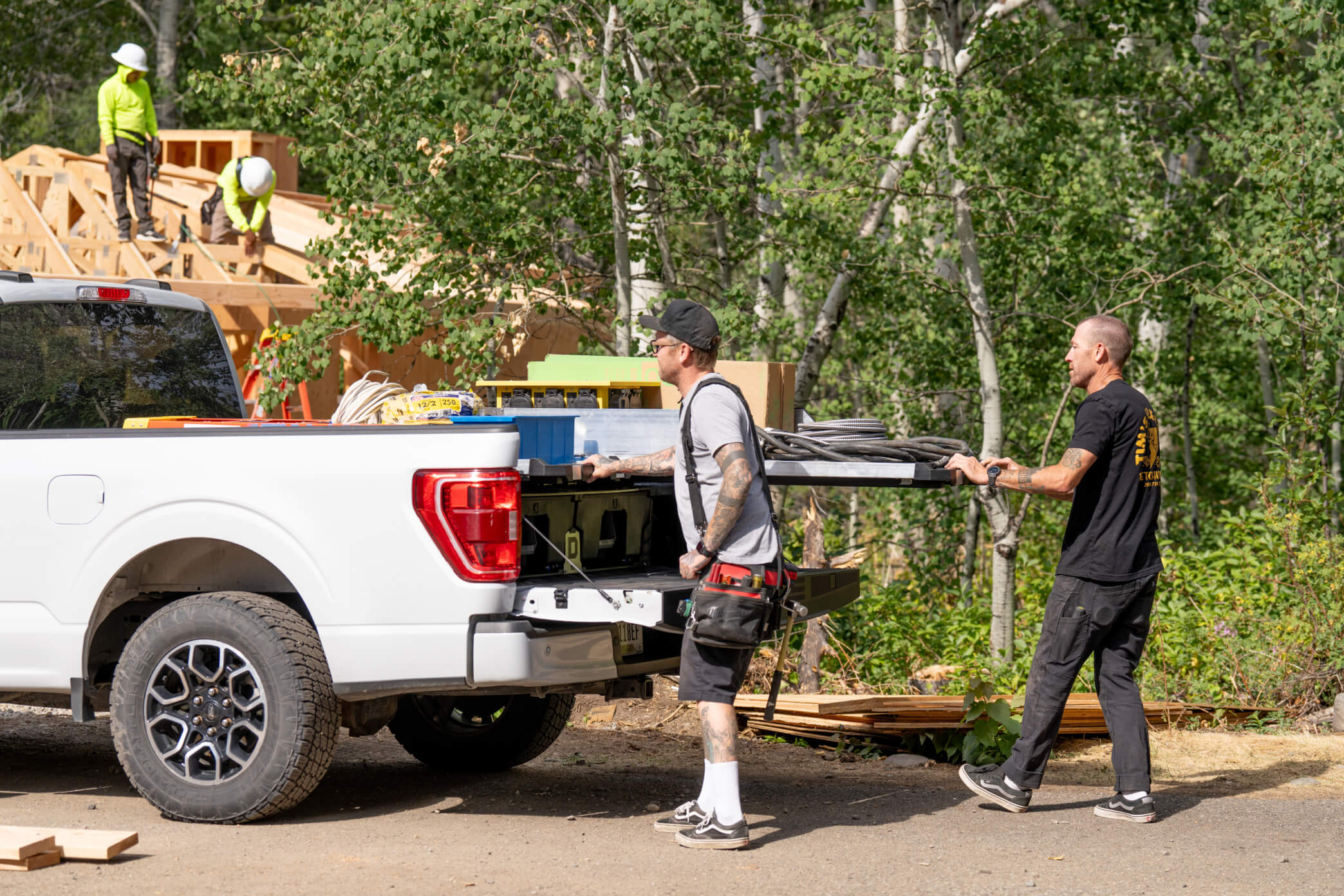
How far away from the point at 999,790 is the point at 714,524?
186 cm

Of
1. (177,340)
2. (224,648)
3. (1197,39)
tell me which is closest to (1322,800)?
(224,648)

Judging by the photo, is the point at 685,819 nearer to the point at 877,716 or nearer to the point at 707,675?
the point at 707,675

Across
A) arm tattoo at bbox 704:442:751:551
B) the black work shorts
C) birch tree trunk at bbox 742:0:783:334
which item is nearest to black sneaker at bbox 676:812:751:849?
the black work shorts

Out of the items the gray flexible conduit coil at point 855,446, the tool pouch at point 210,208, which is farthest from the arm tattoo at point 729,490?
the tool pouch at point 210,208

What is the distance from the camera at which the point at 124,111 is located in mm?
15062

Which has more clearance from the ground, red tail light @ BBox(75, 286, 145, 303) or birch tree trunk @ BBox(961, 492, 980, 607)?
red tail light @ BBox(75, 286, 145, 303)

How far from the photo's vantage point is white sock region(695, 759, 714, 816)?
5.67 meters

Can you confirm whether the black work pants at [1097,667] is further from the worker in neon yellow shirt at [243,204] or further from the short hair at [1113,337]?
the worker in neon yellow shirt at [243,204]

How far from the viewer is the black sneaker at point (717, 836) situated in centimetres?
562

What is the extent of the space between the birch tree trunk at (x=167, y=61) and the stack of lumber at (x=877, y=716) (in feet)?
61.1

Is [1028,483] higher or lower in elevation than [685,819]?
higher

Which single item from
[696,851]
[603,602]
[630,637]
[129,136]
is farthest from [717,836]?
[129,136]

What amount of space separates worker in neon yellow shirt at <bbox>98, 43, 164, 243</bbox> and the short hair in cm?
1084

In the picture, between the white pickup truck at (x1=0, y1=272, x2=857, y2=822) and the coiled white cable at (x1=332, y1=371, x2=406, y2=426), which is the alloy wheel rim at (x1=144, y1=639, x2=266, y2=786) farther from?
the coiled white cable at (x1=332, y1=371, x2=406, y2=426)
